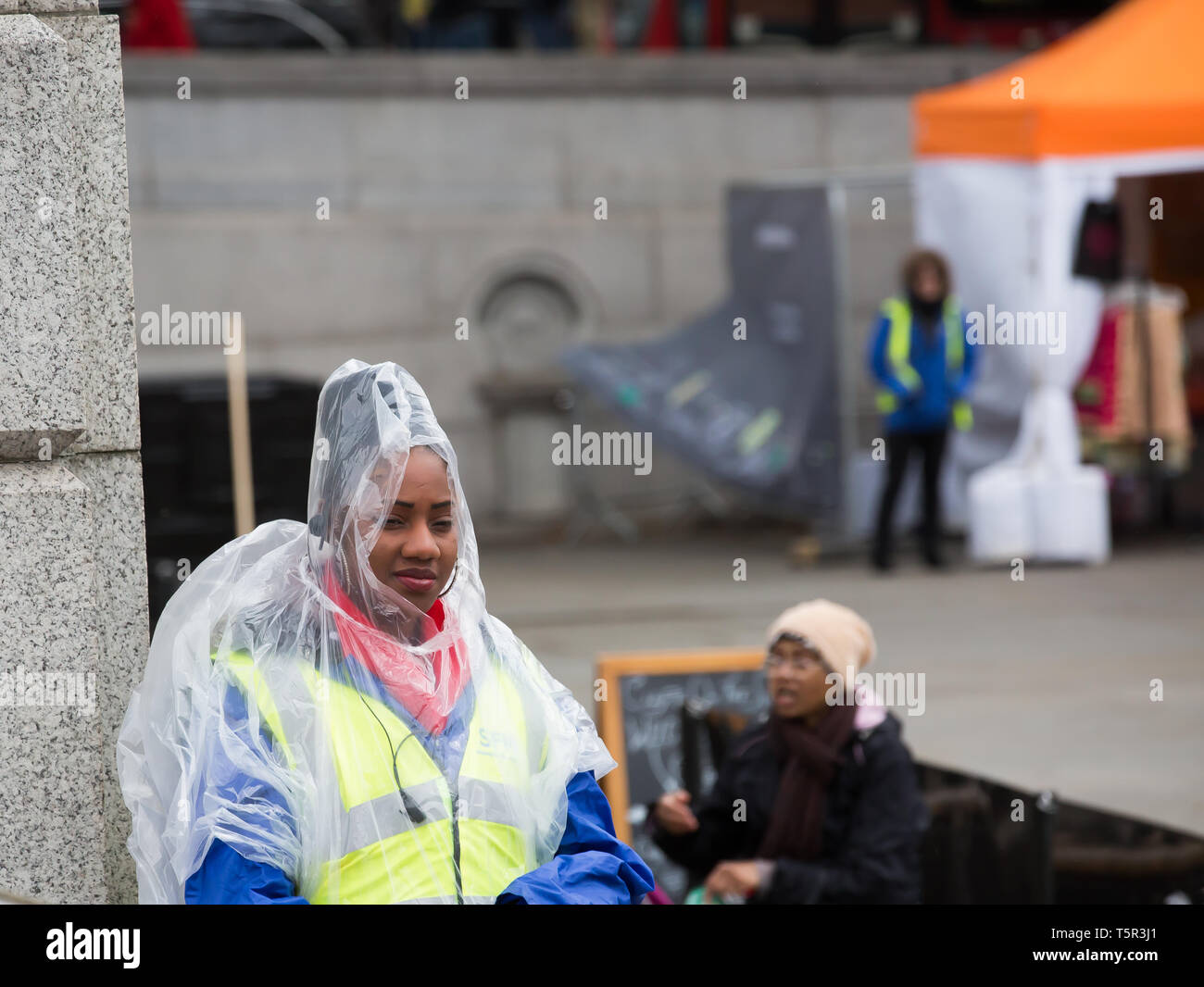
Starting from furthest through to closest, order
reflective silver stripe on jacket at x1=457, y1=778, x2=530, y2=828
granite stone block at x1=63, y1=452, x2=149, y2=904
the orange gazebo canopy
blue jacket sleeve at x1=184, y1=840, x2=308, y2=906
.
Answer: the orange gazebo canopy < granite stone block at x1=63, y1=452, x2=149, y2=904 < reflective silver stripe on jacket at x1=457, y1=778, x2=530, y2=828 < blue jacket sleeve at x1=184, y1=840, x2=308, y2=906

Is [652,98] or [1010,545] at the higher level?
[652,98]

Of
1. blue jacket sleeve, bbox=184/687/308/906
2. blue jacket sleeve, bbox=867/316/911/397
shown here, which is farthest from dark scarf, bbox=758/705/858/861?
blue jacket sleeve, bbox=867/316/911/397

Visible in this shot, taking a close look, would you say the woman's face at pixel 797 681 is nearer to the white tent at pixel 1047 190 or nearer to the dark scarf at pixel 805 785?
the dark scarf at pixel 805 785

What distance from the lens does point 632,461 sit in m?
12.9

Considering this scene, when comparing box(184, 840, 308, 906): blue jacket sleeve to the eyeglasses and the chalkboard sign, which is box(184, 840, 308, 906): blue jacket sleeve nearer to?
the eyeglasses

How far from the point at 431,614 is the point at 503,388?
412 inches

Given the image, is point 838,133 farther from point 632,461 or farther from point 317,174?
point 317,174

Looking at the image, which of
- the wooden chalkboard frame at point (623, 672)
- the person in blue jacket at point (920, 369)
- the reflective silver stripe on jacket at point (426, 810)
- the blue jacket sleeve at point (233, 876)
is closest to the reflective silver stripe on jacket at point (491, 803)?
the reflective silver stripe on jacket at point (426, 810)

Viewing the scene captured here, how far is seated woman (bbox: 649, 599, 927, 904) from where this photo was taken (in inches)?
152

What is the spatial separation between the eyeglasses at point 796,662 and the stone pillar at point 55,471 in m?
1.72

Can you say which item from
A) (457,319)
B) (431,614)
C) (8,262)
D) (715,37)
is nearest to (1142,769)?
(431,614)

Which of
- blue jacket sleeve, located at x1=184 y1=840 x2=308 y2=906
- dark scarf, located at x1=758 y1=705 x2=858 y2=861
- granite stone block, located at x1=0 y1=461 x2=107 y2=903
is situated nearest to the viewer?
blue jacket sleeve, located at x1=184 y1=840 x2=308 y2=906

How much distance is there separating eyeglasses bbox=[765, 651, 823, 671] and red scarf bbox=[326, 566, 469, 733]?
168 cm
